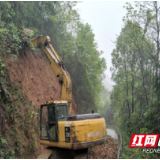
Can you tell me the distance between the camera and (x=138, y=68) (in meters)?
22.1

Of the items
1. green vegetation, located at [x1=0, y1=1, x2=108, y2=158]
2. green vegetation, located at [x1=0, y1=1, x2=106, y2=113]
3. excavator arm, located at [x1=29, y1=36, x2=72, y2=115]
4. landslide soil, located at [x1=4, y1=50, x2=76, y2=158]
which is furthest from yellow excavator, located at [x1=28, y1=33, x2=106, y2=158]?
green vegetation, located at [x1=0, y1=1, x2=106, y2=113]

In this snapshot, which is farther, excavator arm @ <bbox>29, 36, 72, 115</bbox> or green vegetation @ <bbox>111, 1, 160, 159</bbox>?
green vegetation @ <bbox>111, 1, 160, 159</bbox>

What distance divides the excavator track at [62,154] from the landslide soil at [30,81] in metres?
1.50

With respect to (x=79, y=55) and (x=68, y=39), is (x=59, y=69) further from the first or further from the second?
(x=68, y=39)

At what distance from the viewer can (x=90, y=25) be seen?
26.5 m

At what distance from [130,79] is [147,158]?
1635 centimetres

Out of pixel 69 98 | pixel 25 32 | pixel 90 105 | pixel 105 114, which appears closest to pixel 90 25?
pixel 90 105

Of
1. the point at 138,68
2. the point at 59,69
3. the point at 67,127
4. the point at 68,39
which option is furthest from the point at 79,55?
the point at 67,127

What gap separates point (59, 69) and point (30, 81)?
464 cm

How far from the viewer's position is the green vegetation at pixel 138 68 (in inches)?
606

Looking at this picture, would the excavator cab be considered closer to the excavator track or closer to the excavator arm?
the excavator track

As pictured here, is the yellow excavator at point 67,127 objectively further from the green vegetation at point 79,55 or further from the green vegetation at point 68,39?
the green vegetation at point 79,55

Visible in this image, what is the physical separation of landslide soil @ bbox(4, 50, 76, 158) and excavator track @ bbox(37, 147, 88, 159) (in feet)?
Result: 4.91

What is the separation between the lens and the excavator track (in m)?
7.11
